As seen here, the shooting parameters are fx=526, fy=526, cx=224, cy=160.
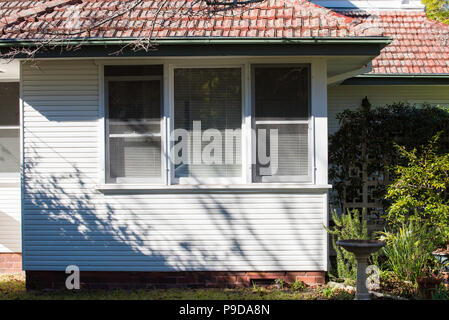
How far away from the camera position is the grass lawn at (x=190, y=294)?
273 inches

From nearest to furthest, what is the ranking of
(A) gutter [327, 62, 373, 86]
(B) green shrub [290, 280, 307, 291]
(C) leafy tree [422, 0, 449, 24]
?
(B) green shrub [290, 280, 307, 291] → (A) gutter [327, 62, 373, 86] → (C) leafy tree [422, 0, 449, 24]

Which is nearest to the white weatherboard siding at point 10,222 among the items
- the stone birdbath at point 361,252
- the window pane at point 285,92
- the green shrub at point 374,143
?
the window pane at point 285,92

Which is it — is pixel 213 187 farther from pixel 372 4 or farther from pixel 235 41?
pixel 372 4

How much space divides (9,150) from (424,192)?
6845 millimetres

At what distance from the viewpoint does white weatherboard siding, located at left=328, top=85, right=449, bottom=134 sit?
984 centimetres

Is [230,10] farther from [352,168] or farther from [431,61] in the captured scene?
[431,61]

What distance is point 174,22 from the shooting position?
7422 mm

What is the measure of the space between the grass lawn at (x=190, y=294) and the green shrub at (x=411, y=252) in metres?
Answer: 1.04

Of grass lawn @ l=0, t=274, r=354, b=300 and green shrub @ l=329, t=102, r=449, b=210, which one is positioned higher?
green shrub @ l=329, t=102, r=449, b=210

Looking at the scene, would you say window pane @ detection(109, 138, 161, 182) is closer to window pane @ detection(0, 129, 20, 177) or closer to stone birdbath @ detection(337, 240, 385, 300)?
window pane @ detection(0, 129, 20, 177)

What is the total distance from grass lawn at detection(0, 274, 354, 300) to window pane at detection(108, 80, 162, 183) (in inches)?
62.7

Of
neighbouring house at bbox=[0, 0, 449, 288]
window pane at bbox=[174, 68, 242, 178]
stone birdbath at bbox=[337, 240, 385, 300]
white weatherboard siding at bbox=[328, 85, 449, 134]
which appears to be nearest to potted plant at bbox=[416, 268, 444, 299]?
stone birdbath at bbox=[337, 240, 385, 300]

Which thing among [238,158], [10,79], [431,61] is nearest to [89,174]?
[238,158]

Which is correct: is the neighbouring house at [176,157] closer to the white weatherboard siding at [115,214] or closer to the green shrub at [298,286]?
the white weatherboard siding at [115,214]
